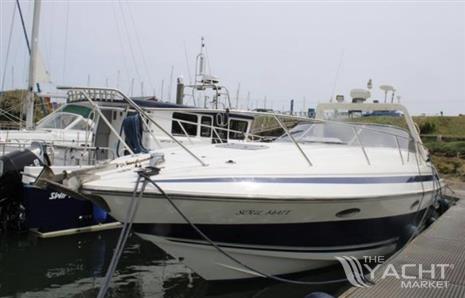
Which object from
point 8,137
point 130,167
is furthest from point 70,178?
point 8,137

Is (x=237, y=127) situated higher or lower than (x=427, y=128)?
lower

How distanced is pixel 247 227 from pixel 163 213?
1007 mm

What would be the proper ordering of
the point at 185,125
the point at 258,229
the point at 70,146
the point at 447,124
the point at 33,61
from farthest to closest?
the point at 447,124 → the point at 33,61 → the point at 185,125 → the point at 70,146 → the point at 258,229

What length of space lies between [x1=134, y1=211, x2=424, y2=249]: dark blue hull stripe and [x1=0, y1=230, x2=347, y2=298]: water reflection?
0.62m

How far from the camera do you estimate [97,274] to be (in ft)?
A: 23.5

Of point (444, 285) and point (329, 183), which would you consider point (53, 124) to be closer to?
point (329, 183)

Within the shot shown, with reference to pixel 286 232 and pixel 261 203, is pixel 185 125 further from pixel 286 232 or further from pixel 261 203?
pixel 261 203

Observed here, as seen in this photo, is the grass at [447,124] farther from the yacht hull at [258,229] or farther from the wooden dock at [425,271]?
the yacht hull at [258,229]

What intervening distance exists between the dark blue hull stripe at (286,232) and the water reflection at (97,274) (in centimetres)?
62

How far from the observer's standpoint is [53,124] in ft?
41.7

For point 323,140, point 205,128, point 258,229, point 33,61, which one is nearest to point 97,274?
point 258,229

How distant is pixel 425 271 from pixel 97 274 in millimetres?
4592

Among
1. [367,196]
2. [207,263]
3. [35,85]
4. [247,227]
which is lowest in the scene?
[207,263]

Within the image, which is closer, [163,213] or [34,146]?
[163,213]
